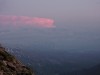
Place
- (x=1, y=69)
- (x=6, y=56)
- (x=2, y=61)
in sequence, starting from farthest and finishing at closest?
1. (x=6, y=56)
2. (x=2, y=61)
3. (x=1, y=69)

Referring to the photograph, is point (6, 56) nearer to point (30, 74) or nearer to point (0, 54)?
point (0, 54)

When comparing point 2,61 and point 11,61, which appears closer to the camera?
point 2,61

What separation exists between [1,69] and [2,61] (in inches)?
99.5

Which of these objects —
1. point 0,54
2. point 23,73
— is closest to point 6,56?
point 0,54

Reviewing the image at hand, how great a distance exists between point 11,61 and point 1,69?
5.27 m

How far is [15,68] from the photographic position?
39.8 m

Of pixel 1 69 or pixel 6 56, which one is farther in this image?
pixel 6 56

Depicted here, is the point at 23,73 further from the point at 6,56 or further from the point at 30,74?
the point at 6,56

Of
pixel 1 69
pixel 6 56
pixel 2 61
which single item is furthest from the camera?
pixel 6 56

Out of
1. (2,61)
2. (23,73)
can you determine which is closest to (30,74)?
(23,73)

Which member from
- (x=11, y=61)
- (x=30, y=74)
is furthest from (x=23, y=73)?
(x=11, y=61)

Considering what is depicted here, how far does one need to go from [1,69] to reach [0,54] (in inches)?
222

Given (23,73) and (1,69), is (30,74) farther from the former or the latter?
(1,69)

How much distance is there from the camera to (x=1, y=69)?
3675 cm
